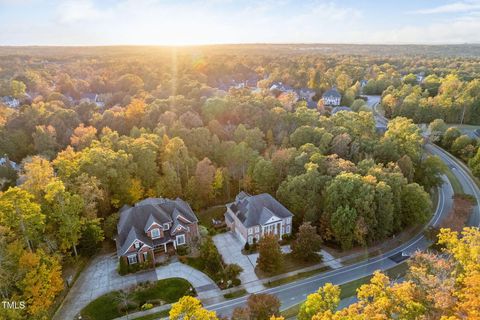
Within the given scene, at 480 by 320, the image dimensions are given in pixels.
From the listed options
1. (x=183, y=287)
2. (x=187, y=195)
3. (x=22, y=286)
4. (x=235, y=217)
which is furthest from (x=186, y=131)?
(x=22, y=286)

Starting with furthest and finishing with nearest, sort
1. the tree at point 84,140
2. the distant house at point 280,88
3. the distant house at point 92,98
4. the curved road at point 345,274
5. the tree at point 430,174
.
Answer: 1. the distant house at point 280,88
2. the distant house at point 92,98
3. the tree at point 84,140
4. the tree at point 430,174
5. the curved road at point 345,274

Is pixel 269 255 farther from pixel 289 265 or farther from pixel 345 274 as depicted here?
pixel 345 274

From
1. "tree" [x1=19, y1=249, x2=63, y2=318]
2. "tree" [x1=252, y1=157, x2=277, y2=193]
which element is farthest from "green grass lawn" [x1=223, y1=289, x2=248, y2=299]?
"tree" [x1=252, y1=157, x2=277, y2=193]

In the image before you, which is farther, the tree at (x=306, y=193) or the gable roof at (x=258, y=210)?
the tree at (x=306, y=193)

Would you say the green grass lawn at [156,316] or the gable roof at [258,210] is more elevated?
the gable roof at [258,210]

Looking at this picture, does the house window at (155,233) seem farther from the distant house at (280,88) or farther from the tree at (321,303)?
the distant house at (280,88)

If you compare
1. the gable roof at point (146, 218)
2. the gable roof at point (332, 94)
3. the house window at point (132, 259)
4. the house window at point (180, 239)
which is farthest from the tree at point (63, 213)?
the gable roof at point (332, 94)
